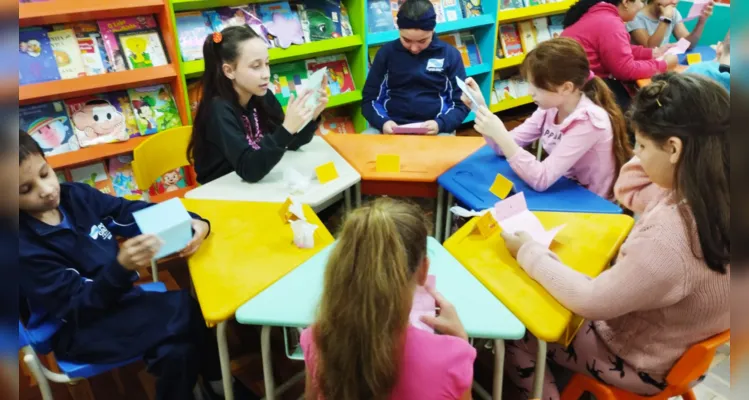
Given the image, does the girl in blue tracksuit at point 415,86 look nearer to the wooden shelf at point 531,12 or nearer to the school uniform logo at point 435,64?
the school uniform logo at point 435,64

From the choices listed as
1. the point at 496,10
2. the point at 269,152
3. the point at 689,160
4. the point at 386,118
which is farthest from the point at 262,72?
the point at 496,10

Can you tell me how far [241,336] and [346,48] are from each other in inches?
81.3

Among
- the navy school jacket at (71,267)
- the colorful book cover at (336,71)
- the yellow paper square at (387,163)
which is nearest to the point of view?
the navy school jacket at (71,267)

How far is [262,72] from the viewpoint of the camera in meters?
2.13

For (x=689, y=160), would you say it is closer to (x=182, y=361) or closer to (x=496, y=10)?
(x=182, y=361)

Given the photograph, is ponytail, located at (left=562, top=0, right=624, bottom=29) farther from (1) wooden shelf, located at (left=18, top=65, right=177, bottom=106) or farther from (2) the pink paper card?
(2) the pink paper card

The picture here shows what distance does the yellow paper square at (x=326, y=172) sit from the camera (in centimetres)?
204

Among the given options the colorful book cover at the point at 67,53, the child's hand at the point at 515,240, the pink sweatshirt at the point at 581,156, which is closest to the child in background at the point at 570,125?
the pink sweatshirt at the point at 581,156

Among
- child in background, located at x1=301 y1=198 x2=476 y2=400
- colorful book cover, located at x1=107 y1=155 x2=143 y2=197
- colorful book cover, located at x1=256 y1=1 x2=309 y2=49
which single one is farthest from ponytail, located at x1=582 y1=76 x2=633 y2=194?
colorful book cover, located at x1=107 y1=155 x2=143 y2=197

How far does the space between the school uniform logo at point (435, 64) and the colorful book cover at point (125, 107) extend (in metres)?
1.64

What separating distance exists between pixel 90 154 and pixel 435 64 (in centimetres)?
188

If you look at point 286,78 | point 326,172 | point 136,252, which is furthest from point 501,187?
point 286,78

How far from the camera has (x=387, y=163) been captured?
219 cm

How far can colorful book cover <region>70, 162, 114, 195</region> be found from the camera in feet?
9.46
